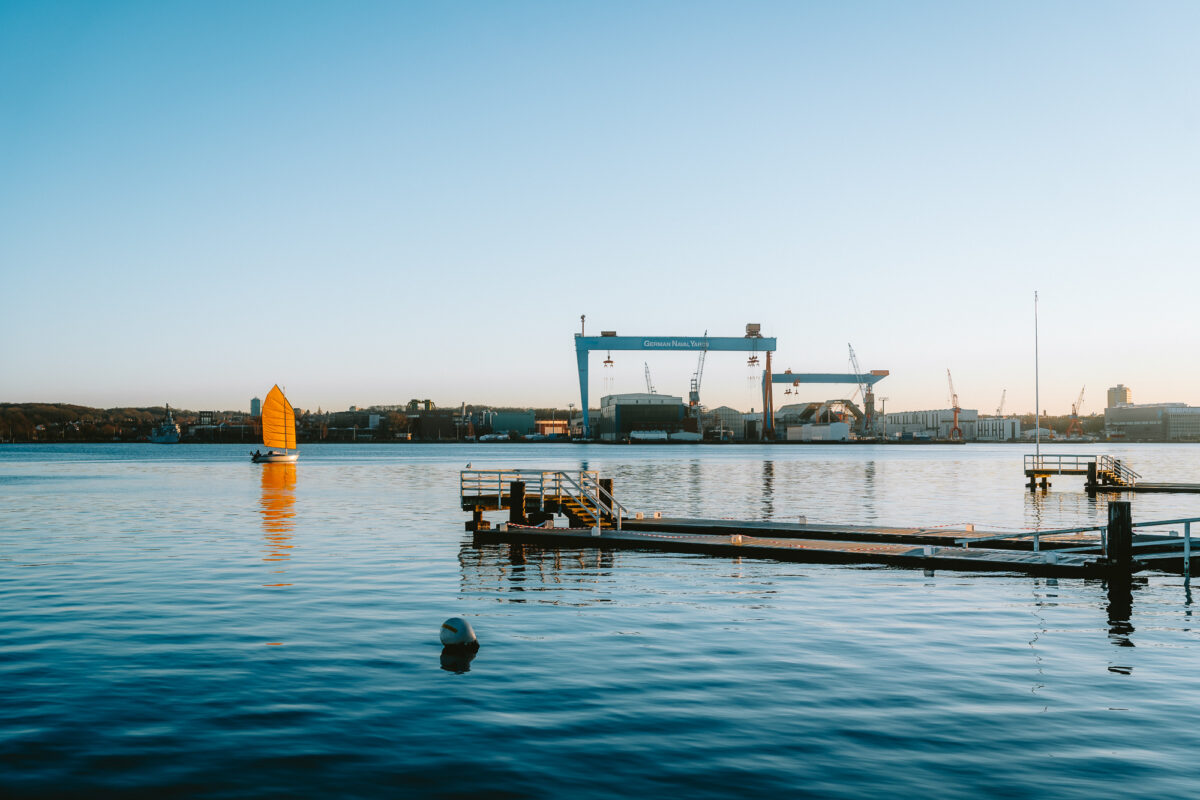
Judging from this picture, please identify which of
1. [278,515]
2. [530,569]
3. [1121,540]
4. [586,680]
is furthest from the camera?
[278,515]

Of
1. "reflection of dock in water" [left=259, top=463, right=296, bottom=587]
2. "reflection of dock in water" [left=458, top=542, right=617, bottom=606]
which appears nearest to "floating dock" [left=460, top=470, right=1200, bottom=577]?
"reflection of dock in water" [left=458, top=542, right=617, bottom=606]

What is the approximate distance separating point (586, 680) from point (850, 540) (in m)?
19.0

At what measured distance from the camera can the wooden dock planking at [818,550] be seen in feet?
81.4

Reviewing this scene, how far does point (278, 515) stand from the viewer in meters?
48.1

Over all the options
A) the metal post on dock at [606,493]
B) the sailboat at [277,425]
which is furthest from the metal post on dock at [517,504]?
the sailboat at [277,425]

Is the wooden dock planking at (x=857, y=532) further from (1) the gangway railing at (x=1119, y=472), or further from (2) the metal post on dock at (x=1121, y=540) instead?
(1) the gangway railing at (x=1119, y=472)

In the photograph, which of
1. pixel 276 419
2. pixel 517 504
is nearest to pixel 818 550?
pixel 517 504

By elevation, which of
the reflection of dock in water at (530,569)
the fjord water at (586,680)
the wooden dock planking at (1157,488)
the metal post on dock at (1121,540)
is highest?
the metal post on dock at (1121,540)

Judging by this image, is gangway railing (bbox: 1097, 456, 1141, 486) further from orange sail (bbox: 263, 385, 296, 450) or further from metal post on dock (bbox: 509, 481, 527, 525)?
orange sail (bbox: 263, 385, 296, 450)

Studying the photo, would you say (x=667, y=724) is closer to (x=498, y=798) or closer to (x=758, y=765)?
(x=758, y=765)

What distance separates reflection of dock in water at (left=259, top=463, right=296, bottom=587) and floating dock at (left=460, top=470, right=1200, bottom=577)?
7107 millimetres

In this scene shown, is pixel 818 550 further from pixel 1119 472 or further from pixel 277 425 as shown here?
pixel 277 425

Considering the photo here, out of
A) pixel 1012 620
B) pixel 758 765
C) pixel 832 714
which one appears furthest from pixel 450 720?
pixel 1012 620

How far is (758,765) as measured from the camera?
10.3 m
